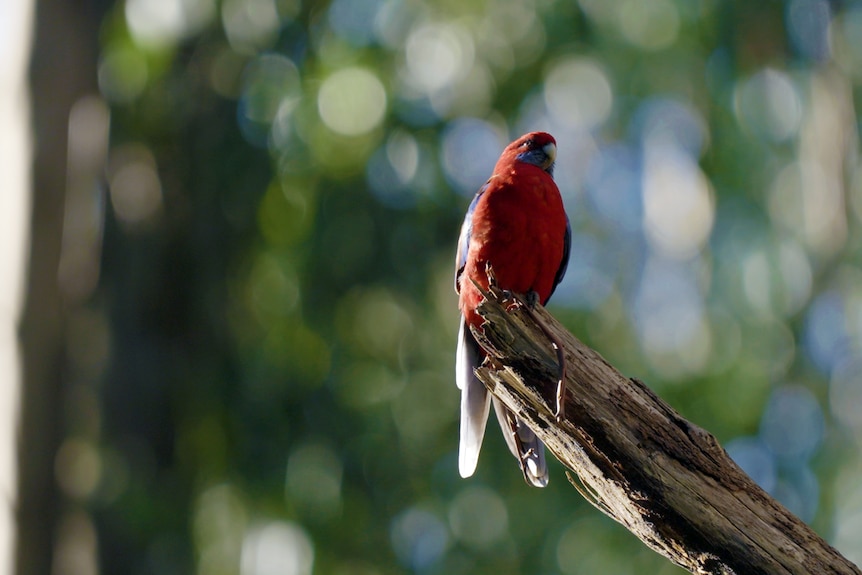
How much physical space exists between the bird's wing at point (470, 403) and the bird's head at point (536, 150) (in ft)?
3.74

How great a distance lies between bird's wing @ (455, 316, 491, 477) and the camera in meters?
5.21

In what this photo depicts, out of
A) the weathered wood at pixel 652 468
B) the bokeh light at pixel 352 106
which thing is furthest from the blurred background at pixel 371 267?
the weathered wood at pixel 652 468

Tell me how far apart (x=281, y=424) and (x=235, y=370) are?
2.94 ft

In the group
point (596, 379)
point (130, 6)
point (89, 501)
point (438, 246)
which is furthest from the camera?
point (130, 6)

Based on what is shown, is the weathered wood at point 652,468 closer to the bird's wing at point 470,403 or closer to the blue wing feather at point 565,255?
the bird's wing at point 470,403

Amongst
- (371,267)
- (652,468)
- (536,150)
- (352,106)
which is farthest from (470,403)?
(352,106)

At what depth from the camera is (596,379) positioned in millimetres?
3562

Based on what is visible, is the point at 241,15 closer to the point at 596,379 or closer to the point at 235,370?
the point at 235,370

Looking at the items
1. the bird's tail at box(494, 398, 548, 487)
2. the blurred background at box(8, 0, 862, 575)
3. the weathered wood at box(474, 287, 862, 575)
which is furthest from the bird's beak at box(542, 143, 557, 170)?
the blurred background at box(8, 0, 862, 575)

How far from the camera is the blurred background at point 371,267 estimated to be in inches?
367

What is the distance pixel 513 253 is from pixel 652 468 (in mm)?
1708

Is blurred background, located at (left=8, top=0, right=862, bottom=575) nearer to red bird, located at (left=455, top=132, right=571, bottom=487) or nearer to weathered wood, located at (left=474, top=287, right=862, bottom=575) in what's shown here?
red bird, located at (left=455, top=132, right=571, bottom=487)

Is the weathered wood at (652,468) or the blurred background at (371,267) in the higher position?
the weathered wood at (652,468)

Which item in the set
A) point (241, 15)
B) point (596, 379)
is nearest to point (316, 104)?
point (241, 15)
